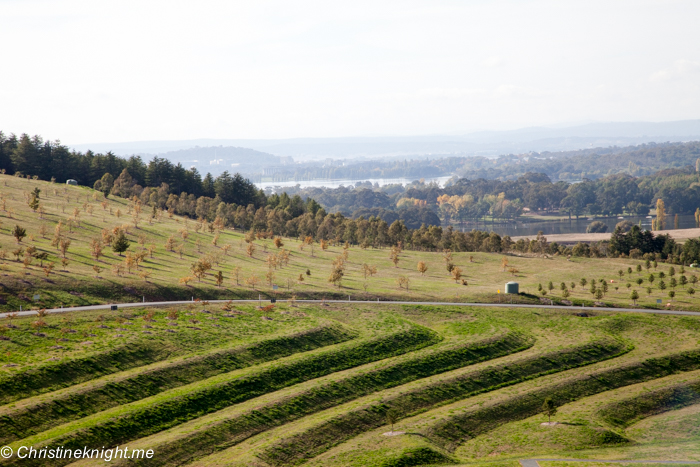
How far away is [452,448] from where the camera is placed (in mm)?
48469

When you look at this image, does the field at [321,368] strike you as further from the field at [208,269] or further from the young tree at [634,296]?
the young tree at [634,296]

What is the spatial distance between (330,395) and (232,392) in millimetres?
9290

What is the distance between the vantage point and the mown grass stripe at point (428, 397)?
46.1m

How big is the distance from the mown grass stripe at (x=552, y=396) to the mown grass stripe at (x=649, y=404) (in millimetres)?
3655

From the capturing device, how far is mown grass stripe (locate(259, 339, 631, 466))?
1816 inches

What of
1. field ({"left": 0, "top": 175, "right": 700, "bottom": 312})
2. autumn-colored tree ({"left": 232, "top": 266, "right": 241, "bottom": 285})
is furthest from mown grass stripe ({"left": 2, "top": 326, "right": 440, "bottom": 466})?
autumn-colored tree ({"left": 232, "top": 266, "right": 241, "bottom": 285})

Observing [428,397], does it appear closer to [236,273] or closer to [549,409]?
[549,409]

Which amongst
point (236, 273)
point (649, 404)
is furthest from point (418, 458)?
point (236, 273)

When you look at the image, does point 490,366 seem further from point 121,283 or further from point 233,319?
point 121,283

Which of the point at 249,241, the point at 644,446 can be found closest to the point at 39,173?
the point at 249,241

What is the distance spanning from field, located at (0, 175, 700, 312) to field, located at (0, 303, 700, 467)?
7565 millimetres

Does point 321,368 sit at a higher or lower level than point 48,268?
lower

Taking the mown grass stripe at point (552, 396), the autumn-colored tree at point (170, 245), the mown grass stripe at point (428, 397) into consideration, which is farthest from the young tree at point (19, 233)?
the mown grass stripe at point (552, 396)

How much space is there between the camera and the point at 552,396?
2299 inches
